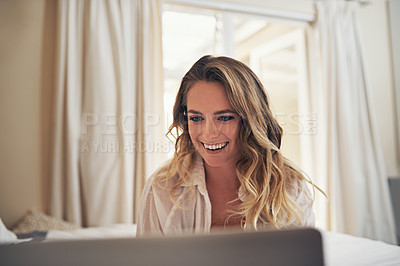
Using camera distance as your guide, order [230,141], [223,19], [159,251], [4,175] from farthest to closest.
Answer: [223,19] → [4,175] → [230,141] → [159,251]

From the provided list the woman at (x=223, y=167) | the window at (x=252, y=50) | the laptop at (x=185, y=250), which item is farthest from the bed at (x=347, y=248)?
the window at (x=252, y=50)

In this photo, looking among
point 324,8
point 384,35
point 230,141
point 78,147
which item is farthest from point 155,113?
point 384,35

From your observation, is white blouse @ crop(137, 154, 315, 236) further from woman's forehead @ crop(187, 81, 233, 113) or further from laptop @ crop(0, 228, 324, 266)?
laptop @ crop(0, 228, 324, 266)

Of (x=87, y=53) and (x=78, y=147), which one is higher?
(x=87, y=53)

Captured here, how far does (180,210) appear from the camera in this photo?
0.93 m

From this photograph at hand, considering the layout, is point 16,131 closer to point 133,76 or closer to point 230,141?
point 133,76

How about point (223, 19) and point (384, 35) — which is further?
point (384, 35)

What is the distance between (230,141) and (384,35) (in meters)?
2.51

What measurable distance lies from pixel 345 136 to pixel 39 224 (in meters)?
2.04

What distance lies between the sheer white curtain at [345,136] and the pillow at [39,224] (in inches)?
66.1

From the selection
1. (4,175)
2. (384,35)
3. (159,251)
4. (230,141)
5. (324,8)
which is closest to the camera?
(159,251)

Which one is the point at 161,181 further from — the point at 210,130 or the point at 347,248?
the point at 347,248

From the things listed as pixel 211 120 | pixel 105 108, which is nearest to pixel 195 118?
pixel 211 120

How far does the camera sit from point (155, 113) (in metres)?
1.91
